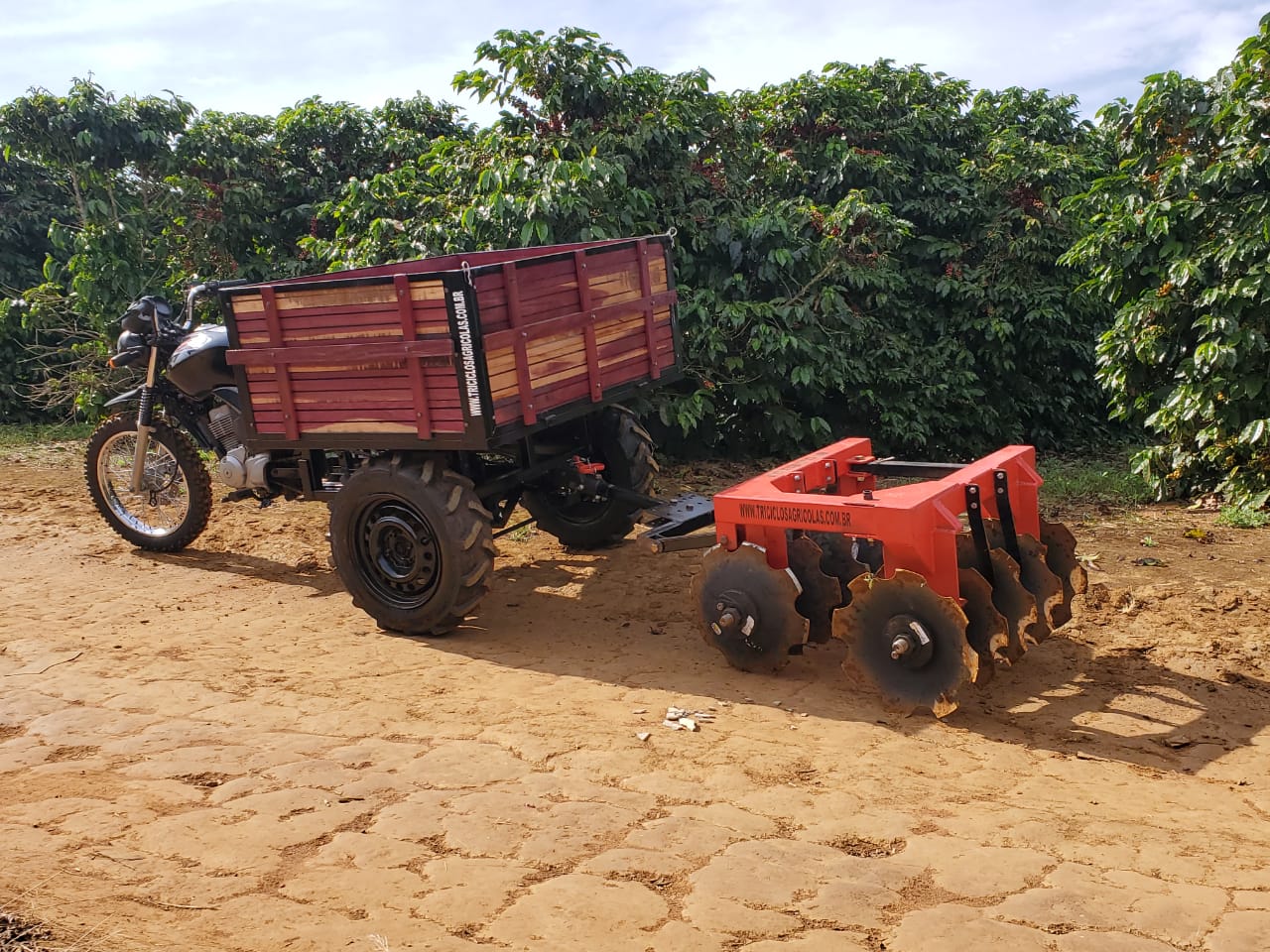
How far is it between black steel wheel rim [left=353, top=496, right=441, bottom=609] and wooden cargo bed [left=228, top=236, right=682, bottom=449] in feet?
1.24

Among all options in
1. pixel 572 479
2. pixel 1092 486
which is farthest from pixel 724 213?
pixel 572 479

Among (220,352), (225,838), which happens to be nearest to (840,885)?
(225,838)

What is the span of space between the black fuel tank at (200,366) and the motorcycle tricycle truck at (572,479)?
20mm

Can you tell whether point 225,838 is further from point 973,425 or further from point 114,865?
point 973,425

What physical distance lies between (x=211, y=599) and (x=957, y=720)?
4494mm

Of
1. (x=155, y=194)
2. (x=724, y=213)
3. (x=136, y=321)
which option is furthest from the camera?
(x=155, y=194)

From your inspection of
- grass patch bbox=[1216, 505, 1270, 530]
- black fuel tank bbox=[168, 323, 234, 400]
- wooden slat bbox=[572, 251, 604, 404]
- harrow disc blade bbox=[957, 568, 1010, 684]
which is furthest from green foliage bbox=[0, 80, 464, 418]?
harrow disc blade bbox=[957, 568, 1010, 684]

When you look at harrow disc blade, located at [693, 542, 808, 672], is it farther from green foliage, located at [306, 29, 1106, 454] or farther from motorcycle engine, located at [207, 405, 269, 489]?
green foliage, located at [306, 29, 1106, 454]

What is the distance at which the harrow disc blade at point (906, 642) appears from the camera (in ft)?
15.3

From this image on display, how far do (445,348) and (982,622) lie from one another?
2.74m

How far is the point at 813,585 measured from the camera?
541 cm

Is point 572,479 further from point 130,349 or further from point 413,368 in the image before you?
point 130,349

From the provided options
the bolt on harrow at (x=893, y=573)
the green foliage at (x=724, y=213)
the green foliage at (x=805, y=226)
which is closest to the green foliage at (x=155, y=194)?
the green foliage at (x=724, y=213)

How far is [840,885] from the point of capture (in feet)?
11.1
